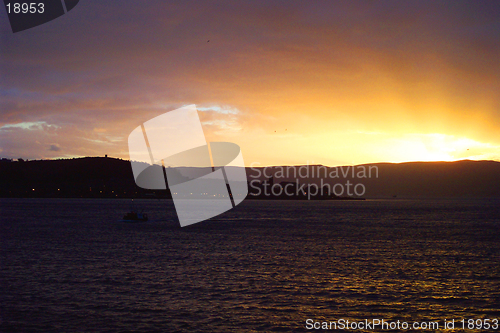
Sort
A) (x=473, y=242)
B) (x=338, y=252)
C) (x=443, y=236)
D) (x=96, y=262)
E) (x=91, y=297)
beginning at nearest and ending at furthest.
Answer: (x=91, y=297), (x=96, y=262), (x=338, y=252), (x=473, y=242), (x=443, y=236)

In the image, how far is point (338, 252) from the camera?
47.9 m

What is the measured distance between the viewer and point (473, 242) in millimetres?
60281

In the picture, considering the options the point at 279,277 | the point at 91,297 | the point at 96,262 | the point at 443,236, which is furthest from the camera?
the point at 443,236

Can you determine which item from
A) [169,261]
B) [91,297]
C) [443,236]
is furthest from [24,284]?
[443,236]

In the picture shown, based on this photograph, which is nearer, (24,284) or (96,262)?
(24,284)

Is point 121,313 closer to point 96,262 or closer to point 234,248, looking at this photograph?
point 96,262

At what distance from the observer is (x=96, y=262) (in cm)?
3931

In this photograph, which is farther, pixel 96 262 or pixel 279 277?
pixel 96 262

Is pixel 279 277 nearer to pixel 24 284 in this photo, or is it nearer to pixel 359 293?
pixel 359 293

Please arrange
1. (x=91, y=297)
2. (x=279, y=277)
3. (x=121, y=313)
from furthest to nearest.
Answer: (x=279, y=277), (x=91, y=297), (x=121, y=313)

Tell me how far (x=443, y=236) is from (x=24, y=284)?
207ft

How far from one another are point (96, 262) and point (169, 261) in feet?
22.3

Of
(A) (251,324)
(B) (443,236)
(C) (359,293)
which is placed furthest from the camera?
(B) (443,236)

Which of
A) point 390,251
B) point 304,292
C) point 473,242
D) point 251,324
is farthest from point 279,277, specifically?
point 473,242
